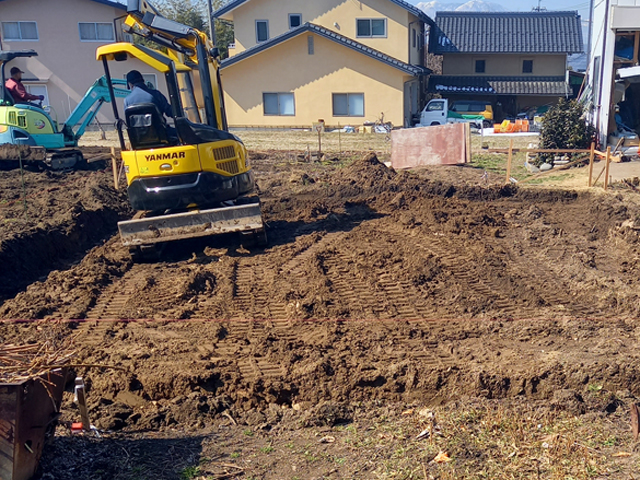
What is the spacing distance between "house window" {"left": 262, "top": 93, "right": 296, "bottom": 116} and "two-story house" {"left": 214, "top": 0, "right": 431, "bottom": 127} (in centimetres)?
5

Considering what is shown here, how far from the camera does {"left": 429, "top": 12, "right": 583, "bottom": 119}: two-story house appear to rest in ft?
112

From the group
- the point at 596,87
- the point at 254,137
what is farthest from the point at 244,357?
the point at 254,137

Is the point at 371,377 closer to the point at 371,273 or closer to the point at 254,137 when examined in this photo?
the point at 371,273

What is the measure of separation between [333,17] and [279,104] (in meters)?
5.23

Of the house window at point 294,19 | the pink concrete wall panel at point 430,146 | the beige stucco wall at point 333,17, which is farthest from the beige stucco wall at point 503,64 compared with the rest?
the pink concrete wall panel at point 430,146

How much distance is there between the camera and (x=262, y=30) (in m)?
32.2

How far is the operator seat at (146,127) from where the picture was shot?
8812 mm

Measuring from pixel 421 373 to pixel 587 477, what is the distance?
6.08 ft

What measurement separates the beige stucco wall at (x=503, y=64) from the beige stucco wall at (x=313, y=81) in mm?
7729

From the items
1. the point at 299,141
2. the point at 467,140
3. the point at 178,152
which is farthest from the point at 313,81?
the point at 178,152

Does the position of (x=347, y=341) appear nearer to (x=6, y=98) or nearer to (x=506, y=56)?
(x=6, y=98)

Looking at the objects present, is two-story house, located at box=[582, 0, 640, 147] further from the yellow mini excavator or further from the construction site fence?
the yellow mini excavator

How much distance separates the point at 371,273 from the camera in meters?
8.83

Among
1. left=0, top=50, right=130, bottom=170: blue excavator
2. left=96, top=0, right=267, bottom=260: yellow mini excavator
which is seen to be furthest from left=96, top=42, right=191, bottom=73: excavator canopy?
left=0, top=50, right=130, bottom=170: blue excavator
